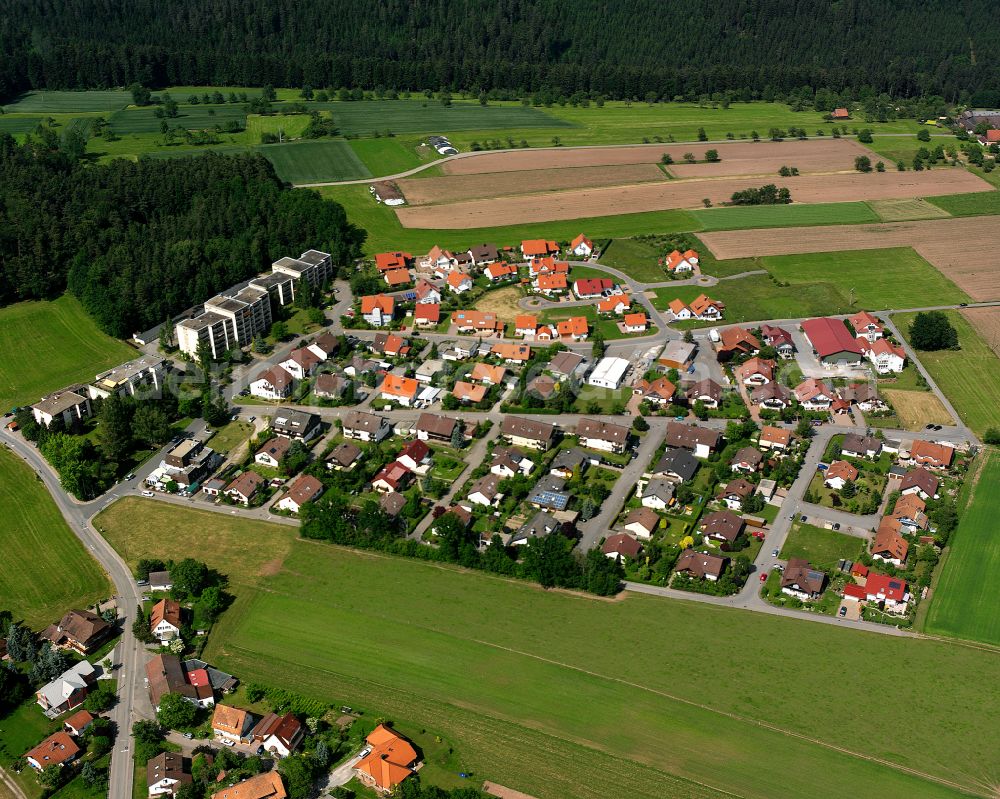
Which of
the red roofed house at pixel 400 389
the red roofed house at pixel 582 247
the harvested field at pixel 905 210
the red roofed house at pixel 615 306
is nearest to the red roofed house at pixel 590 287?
the red roofed house at pixel 615 306

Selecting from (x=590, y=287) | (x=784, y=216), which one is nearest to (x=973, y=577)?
(x=590, y=287)

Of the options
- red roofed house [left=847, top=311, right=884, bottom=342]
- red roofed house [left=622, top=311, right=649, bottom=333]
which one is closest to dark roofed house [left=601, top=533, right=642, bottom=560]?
red roofed house [left=622, top=311, right=649, bottom=333]

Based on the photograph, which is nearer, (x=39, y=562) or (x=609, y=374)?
(x=39, y=562)

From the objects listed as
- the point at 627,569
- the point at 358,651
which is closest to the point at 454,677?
the point at 358,651

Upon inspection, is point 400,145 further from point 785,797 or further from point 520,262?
point 785,797

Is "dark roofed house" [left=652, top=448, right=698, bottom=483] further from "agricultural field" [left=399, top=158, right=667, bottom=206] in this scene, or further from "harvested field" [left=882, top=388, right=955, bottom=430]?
"agricultural field" [left=399, top=158, right=667, bottom=206]

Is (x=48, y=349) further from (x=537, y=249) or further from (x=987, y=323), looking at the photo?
(x=987, y=323)
